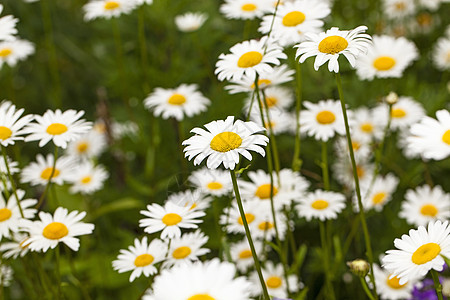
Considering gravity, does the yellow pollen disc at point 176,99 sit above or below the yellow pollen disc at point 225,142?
above

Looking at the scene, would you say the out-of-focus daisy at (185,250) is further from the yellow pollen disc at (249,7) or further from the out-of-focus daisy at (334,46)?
the yellow pollen disc at (249,7)

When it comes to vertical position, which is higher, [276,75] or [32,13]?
[32,13]

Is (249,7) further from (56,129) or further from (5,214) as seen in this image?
(5,214)

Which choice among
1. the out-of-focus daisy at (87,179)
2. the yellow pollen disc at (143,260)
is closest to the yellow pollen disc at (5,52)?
the out-of-focus daisy at (87,179)

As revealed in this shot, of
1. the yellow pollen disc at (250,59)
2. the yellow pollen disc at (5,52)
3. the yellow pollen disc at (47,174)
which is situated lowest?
the yellow pollen disc at (47,174)

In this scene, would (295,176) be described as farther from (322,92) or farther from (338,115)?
(322,92)

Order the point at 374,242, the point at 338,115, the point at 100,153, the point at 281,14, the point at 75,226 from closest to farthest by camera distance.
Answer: the point at 75,226
the point at 281,14
the point at 338,115
the point at 374,242
the point at 100,153

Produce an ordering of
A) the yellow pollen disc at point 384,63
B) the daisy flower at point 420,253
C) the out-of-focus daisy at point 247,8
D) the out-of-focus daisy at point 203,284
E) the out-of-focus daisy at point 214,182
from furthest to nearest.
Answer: the yellow pollen disc at point 384,63
the out-of-focus daisy at point 247,8
the out-of-focus daisy at point 214,182
the daisy flower at point 420,253
the out-of-focus daisy at point 203,284

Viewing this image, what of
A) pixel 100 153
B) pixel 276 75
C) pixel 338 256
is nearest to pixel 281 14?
pixel 276 75
